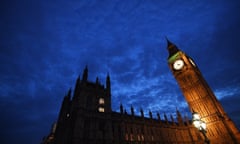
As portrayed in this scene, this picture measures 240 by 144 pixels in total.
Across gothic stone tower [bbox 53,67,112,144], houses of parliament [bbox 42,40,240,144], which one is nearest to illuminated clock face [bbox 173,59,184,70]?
houses of parliament [bbox 42,40,240,144]

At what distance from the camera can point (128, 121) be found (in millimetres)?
35031

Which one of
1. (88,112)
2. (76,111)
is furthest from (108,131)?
(76,111)

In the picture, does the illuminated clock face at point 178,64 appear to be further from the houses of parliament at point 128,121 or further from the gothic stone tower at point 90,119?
the gothic stone tower at point 90,119

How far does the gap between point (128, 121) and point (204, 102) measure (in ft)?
104

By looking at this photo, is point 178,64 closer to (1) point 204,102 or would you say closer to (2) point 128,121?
(1) point 204,102

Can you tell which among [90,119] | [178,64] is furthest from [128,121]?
[178,64]

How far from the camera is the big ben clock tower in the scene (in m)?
39.7

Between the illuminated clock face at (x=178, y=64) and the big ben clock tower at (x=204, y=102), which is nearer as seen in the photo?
the big ben clock tower at (x=204, y=102)

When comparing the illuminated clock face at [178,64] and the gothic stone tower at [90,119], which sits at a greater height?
the illuminated clock face at [178,64]

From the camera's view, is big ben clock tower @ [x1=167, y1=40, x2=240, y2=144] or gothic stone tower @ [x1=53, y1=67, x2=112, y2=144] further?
big ben clock tower @ [x1=167, y1=40, x2=240, y2=144]

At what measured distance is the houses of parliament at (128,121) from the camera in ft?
92.3

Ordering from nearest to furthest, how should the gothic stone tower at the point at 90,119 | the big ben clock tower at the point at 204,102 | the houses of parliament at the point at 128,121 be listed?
the gothic stone tower at the point at 90,119 → the houses of parliament at the point at 128,121 → the big ben clock tower at the point at 204,102

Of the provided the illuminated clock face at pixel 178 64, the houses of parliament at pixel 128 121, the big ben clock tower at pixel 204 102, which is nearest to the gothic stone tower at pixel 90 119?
the houses of parliament at pixel 128 121

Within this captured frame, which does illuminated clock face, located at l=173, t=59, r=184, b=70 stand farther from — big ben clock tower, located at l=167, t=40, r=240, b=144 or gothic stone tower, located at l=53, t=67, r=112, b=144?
gothic stone tower, located at l=53, t=67, r=112, b=144
